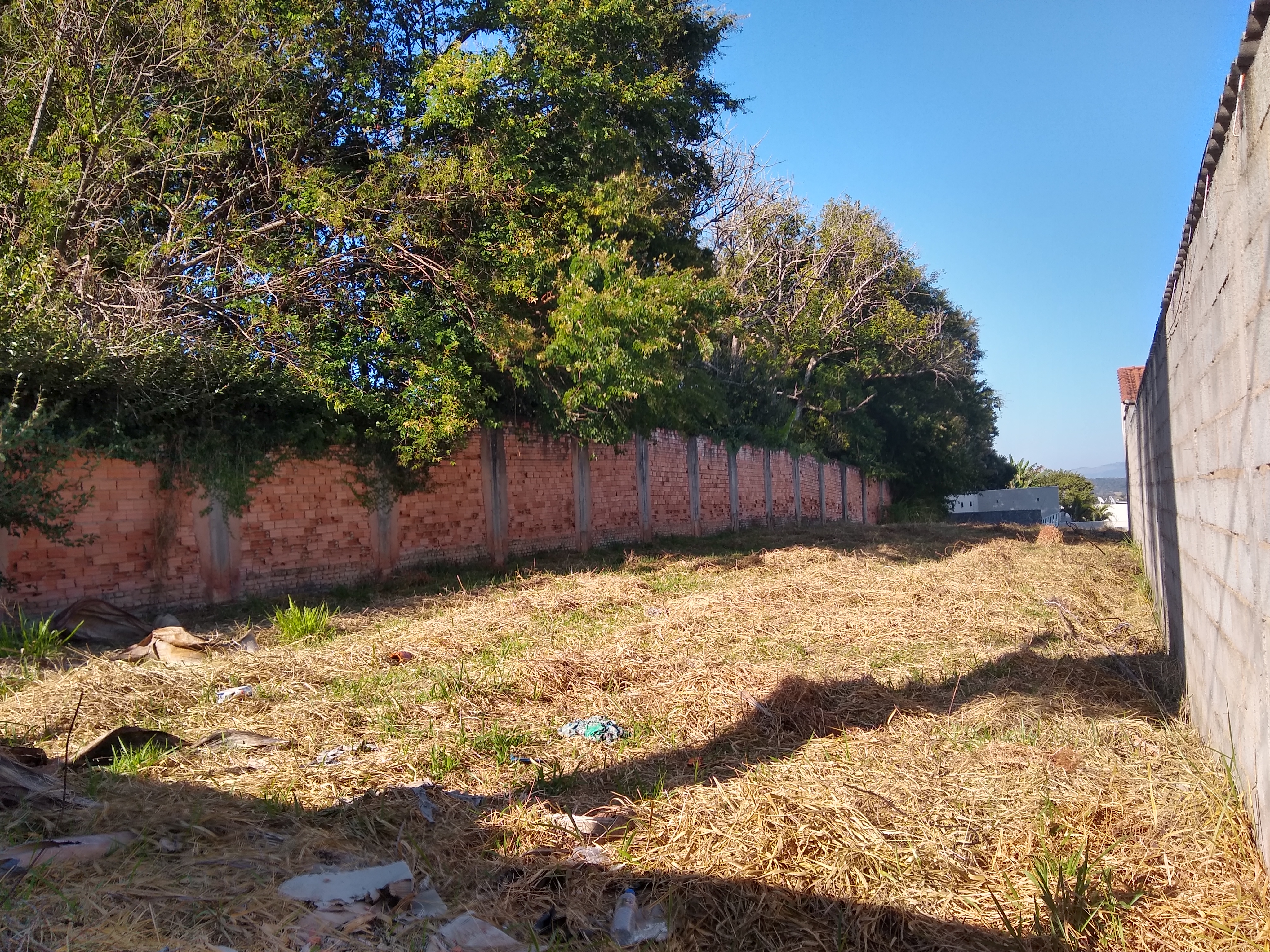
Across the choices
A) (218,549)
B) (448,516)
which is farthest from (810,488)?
(218,549)

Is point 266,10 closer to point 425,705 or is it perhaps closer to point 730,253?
point 425,705

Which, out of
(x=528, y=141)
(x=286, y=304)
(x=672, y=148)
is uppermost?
(x=672, y=148)

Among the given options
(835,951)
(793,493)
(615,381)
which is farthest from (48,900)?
(793,493)

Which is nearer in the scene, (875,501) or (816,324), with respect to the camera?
(816,324)

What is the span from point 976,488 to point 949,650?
32201mm

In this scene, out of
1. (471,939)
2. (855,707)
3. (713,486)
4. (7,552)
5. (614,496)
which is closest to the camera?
(471,939)

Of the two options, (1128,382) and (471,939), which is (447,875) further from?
(1128,382)

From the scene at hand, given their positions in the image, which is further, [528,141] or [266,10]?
[528,141]

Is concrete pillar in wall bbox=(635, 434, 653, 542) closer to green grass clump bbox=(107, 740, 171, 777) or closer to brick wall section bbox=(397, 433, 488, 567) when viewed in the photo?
brick wall section bbox=(397, 433, 488, 567)

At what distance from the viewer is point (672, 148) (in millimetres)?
16672

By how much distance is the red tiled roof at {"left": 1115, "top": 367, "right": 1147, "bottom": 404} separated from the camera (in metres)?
17.4

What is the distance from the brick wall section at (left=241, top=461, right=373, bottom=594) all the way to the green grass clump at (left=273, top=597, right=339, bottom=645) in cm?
227

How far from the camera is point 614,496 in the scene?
54.2 ft

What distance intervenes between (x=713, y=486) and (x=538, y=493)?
6.77 metres
